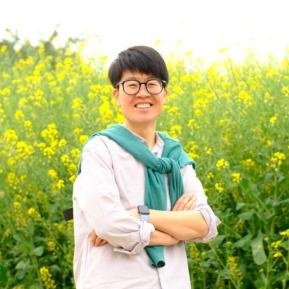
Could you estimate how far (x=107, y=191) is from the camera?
2629 mm

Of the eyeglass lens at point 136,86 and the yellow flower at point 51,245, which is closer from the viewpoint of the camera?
the eyeglass lens at point 136,86

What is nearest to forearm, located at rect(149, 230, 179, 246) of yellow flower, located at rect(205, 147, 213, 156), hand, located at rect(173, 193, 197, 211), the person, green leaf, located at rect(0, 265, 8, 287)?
the person

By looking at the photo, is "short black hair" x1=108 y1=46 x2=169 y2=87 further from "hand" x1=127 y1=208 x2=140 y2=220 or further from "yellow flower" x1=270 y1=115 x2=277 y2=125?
"yellow flower" x1=270 y1=115 x2=277 y2=125

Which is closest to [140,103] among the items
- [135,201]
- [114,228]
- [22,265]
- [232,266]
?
[135,201]

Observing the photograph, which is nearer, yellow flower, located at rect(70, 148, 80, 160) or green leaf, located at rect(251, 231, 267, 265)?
green leaf, located at rect(251, 231, 267, 265)

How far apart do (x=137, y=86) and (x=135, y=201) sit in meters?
0.36

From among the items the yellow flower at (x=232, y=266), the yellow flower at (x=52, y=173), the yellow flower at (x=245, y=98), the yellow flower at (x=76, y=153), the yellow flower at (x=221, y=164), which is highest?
the yellow flower at (x=245, y=98)

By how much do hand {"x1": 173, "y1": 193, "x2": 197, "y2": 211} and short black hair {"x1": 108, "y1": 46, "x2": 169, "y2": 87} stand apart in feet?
1.26

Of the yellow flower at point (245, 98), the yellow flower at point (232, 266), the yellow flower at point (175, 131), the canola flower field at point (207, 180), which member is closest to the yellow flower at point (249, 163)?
the canola flower field at point (207, 180)

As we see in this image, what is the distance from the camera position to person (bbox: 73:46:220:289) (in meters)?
2.63

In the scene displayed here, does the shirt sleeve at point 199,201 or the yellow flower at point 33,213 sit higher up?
the yellow flower at point 33,213

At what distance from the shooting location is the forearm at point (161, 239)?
268 cm

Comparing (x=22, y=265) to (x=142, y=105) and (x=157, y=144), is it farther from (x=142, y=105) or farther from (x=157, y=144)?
(x=142, y=105)

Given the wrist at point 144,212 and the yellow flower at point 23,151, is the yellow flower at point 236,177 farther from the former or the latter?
the wrist at point 144,212
